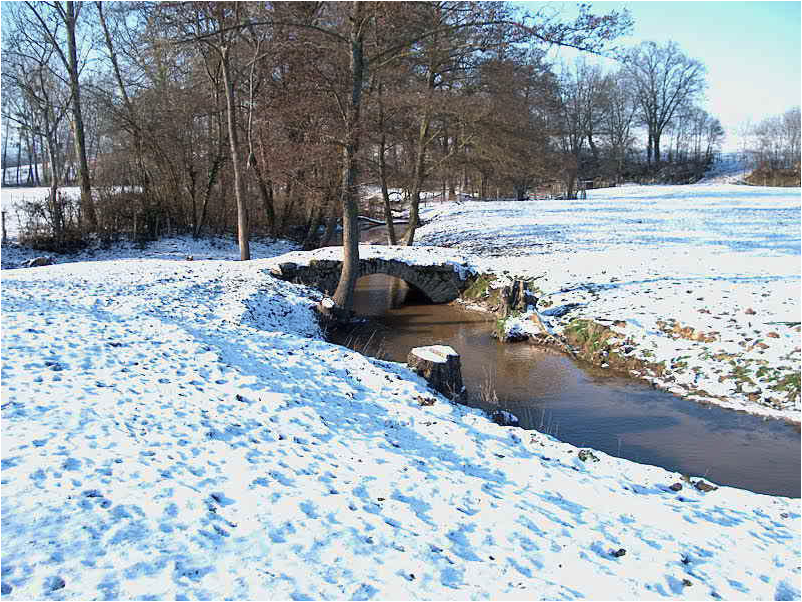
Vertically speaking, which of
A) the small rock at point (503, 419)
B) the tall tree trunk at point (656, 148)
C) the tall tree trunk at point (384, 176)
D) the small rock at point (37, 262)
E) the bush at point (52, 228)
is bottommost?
the small rock at point (503, 419)

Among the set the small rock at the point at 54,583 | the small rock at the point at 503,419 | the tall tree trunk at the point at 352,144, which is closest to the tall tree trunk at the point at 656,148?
the tall tree trunk at the point at 352,144

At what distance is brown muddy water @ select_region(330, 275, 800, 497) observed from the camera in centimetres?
691

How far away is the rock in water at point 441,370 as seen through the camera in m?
7.79

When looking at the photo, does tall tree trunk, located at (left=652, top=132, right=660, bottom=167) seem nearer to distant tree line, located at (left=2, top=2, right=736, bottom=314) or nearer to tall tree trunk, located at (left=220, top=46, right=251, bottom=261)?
distant tree line, located at (left=2, top=2, right=736, bottom=314)

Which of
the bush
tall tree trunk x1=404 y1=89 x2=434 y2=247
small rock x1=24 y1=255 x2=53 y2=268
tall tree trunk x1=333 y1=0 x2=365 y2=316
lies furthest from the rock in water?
the bush

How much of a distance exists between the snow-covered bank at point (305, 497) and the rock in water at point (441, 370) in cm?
37

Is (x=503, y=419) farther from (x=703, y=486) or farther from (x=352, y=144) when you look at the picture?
(x=352, y=144)

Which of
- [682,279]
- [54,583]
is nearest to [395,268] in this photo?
[682,279]

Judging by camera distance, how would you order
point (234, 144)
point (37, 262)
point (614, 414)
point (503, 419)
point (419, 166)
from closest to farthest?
point (503, 419), point (614, 414), point (37, 262), point (234, 144), point (419, 166)

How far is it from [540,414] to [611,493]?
312 cm

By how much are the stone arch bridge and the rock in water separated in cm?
703

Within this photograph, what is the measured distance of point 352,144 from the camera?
11336 millimetres

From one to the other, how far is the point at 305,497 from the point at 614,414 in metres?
5.59

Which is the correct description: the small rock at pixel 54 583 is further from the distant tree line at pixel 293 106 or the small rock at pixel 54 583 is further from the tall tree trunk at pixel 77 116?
the tall tree trunk at pixel 77 116
